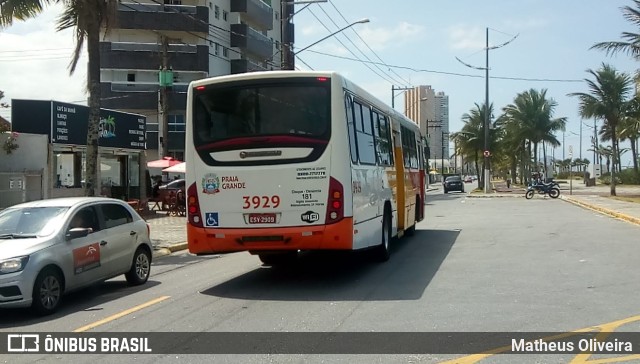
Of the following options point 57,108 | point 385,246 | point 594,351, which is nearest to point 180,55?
point 57,108

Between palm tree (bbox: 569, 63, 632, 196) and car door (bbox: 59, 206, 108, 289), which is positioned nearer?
car door (bbox: 59, 206, 108, 289)

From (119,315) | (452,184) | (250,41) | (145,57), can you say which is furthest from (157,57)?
(119,315)

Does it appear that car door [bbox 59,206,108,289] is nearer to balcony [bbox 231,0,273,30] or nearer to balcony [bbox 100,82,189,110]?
balcony [bbox 100,82,189,110]

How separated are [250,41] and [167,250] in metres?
40.0

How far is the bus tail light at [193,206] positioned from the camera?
10.5m

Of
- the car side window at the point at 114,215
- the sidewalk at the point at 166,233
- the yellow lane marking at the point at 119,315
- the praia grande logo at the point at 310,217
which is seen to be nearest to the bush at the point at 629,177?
the sidewalk at the point at 166,233

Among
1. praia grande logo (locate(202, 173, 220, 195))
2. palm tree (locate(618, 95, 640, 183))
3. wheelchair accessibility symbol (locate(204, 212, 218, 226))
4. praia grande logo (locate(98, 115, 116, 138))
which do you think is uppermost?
palm tree (locate(618, 95, 640, 183))

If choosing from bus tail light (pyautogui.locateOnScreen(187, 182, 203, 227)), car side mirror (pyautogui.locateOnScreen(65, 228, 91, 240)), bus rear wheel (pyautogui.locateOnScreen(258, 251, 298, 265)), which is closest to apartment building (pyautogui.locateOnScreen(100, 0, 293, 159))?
bus rear wheel (pyautogui.locateOnScreen(258, 251, 298, 265))

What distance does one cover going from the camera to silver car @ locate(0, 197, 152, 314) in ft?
27.5

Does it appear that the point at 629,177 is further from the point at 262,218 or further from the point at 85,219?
the point at 85,219

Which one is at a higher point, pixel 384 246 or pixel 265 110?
pixel 265 110

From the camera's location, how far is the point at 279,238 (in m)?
10.2

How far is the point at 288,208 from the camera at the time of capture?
10156 millimetres

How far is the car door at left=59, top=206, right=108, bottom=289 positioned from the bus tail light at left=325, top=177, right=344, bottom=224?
357 centimetres
